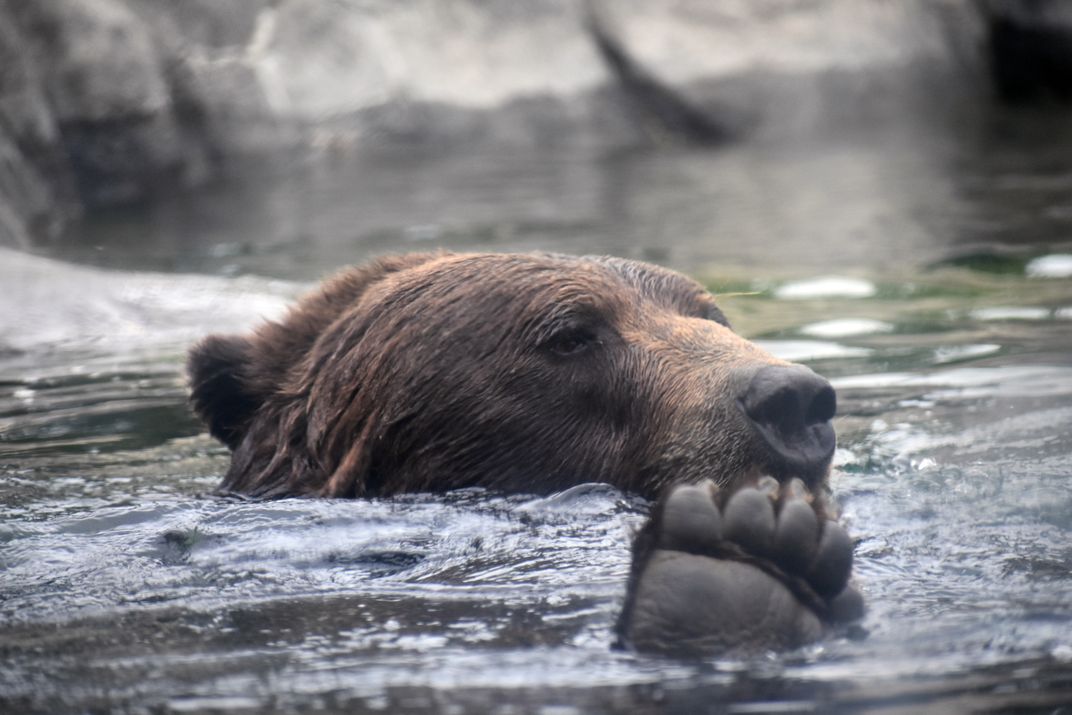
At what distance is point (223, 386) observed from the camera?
470 centimetres

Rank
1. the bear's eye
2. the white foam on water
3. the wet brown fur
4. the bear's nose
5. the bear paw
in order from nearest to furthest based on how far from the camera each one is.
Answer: the bear paw
the bear's nose
the wet brown fur
the bear's eye
the white foam on water

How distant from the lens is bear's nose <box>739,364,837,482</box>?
3645mm

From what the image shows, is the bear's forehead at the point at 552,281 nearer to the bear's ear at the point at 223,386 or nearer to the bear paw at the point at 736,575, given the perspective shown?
the bear's ear at the point at 223,386

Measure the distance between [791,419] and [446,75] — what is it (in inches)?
451

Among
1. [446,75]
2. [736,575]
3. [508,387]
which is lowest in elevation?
[736,575]

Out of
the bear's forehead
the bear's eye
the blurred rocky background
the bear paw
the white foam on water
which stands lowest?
the white foam on water

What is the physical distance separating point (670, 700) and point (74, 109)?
10387mm

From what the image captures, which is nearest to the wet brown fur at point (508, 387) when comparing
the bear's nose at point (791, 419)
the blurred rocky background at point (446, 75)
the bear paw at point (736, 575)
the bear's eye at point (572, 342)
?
the bear's eye at point (572, 342)

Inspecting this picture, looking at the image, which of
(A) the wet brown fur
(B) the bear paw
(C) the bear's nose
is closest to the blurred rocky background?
(A) the wet brown fur

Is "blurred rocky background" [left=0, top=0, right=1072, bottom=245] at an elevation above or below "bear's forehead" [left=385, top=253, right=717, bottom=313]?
above

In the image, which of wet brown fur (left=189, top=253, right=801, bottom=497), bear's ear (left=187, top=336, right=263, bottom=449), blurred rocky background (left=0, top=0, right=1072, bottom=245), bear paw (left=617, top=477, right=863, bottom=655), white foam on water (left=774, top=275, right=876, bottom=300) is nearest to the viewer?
bear paw (left=617, top=477, right=863, bottom=655)

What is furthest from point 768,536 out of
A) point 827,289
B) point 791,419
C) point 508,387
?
point 827,289

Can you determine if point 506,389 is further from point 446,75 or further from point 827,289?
point 446,75

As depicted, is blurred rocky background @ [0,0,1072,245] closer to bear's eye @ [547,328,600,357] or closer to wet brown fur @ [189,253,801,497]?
wet brown fur @ [189,253,801,497]
